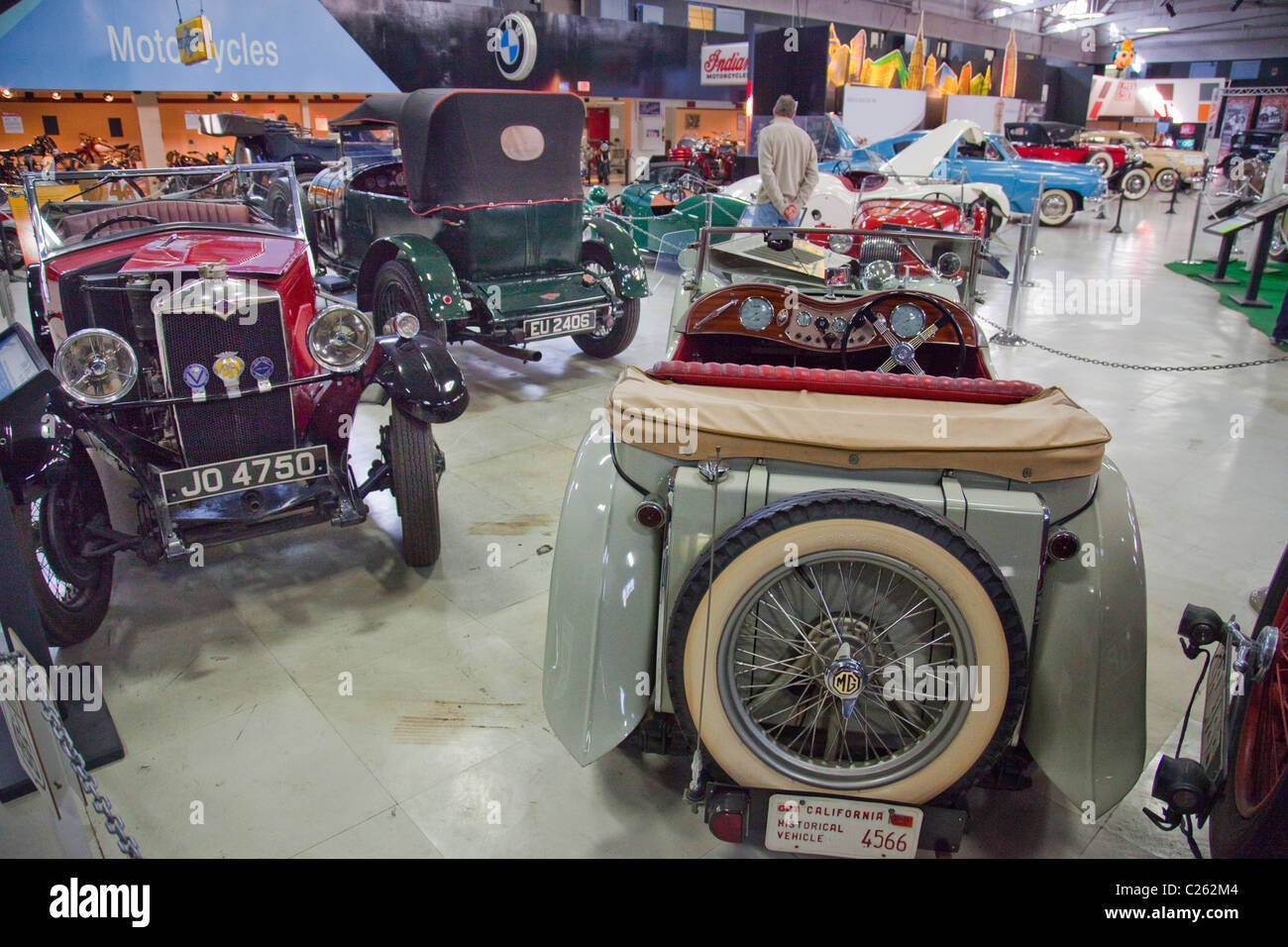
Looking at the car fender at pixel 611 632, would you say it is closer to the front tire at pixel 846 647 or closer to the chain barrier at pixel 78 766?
the front tire at pixel 846 647

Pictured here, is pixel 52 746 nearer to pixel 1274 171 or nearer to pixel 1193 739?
pixel 1193 739

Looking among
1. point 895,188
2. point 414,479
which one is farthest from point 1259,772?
point 895,188

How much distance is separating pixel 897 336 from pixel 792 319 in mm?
407

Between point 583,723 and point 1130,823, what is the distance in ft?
5.02

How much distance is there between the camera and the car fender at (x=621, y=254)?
6.18 metres

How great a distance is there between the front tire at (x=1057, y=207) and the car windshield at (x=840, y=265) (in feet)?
31.6

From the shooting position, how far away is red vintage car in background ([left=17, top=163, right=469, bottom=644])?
113 inches

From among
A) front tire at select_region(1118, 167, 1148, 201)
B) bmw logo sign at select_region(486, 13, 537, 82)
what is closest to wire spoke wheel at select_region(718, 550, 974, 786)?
bmw logo sign at select_region(486, 13, 537, 82)

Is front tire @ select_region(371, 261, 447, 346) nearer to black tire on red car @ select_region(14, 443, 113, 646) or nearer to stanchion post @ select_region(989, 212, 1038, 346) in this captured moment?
black tire on red car @ select_region(14, 443, 113, 646)

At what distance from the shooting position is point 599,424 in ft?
7.26

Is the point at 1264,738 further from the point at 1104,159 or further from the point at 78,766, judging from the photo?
the point at 1104,159

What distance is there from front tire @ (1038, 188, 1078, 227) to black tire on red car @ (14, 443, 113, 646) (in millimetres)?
14868

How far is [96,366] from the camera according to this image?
2852 millimetres

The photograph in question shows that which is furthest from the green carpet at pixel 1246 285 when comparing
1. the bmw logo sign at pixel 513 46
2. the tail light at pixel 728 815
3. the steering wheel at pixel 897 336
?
the bmw logo sign at pixel 513 46
